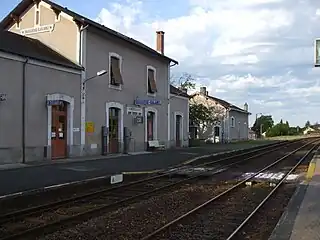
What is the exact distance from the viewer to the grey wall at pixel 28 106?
18.0 metres

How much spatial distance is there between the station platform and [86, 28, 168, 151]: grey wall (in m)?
14.3

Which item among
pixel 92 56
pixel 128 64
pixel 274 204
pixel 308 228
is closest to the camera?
pixel 308 228

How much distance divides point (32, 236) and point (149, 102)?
21635mm

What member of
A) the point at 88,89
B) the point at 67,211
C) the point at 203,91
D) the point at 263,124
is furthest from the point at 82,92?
the point at 263,124

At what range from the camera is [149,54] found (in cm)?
3069

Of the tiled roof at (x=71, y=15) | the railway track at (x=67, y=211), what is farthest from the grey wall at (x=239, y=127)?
the railway track at (x=67, y=211)

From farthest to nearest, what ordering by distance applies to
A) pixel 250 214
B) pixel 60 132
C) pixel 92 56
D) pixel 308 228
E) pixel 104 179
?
pixel 92 56 < pixel 60 132 < pixel 104 179 < pixel 250 214 < pixel 308 228

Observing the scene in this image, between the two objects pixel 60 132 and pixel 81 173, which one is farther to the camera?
pixel 60 132

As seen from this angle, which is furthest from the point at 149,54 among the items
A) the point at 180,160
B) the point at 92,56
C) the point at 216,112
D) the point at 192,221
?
the point at 216,112

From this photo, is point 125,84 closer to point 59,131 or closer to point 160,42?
point 59,131

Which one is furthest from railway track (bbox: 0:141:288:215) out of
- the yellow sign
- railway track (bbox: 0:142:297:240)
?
the yellow sign

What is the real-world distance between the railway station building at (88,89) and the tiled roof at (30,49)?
1.09 ft

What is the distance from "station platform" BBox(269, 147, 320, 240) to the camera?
23.0ft

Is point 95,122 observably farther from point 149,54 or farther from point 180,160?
point 149,54
